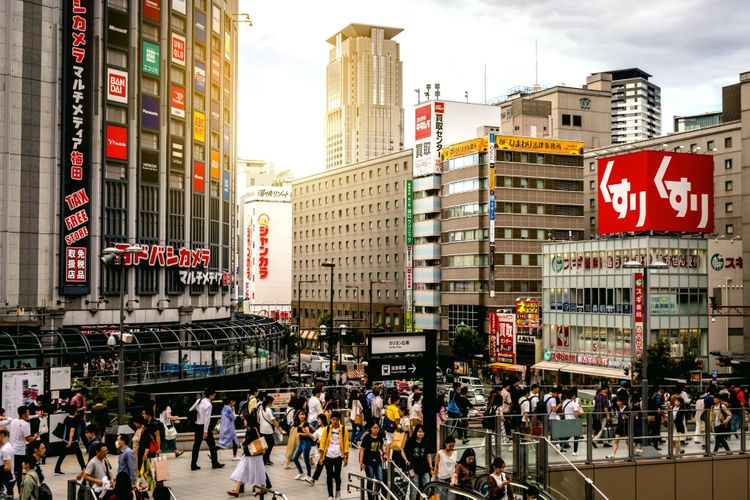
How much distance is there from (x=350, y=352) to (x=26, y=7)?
6911cm

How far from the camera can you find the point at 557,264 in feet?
233

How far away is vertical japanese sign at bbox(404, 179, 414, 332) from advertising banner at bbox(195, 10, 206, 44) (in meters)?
40.1

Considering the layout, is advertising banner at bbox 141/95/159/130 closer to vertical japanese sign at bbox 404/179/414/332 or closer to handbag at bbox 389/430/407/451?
handbag at bbox 389/430/407/451

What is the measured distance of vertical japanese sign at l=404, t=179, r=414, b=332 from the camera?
97.1 meters

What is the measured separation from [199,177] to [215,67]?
8.73m

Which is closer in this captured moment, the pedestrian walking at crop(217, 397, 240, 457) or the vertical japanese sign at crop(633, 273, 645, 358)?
the pedestrian walking at crop(217, 397, 240, 457)

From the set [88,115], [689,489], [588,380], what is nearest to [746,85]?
[588,380]

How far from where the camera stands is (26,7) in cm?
4834

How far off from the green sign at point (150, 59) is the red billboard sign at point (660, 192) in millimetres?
32937

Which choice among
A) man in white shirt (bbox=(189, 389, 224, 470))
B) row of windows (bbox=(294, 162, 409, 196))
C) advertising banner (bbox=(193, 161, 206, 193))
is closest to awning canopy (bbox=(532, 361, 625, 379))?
advertising banner (bbox=(193, 161, 206, 193))

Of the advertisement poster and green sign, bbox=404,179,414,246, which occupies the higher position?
green sign, bbox=404,179,414,246

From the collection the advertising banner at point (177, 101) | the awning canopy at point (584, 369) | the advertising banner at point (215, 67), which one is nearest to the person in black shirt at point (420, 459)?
the advertising banner at point (177, 101)

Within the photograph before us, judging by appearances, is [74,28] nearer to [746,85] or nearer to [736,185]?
[746,85]

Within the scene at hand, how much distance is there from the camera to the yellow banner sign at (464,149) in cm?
8431
